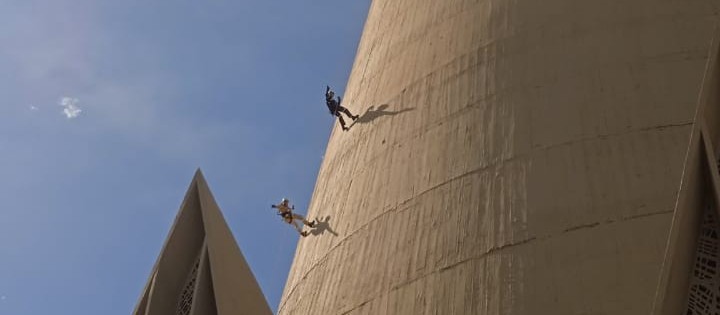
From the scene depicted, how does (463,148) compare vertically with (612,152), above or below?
above

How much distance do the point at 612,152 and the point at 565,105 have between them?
100cm

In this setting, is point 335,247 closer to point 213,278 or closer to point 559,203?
point 213,278

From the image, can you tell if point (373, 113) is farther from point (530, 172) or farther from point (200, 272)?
point (530, 172)

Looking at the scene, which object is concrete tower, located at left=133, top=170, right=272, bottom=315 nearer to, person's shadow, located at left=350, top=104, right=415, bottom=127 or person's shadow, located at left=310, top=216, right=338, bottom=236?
person's shadow, located at left=310, top=216, right=338, bottom=236

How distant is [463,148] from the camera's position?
11.7 m

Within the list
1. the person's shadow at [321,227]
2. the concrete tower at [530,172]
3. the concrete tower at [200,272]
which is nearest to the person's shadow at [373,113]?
the concrete tower at [530,172]

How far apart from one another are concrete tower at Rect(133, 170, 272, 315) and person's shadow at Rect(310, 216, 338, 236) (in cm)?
108

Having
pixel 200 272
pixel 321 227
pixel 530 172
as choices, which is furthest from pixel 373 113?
pixel 530 172

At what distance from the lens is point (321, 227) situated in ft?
43.6

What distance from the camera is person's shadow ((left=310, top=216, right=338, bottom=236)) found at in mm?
13096

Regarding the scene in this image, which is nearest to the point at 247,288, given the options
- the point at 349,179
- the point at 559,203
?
the point at 349,179

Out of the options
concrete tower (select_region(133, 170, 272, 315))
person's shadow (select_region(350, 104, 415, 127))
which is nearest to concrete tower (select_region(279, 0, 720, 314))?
person's shadow (select_region(350, 104, 415, 127))

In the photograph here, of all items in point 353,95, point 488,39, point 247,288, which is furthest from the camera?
point 353,95

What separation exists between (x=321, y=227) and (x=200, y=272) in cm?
196
